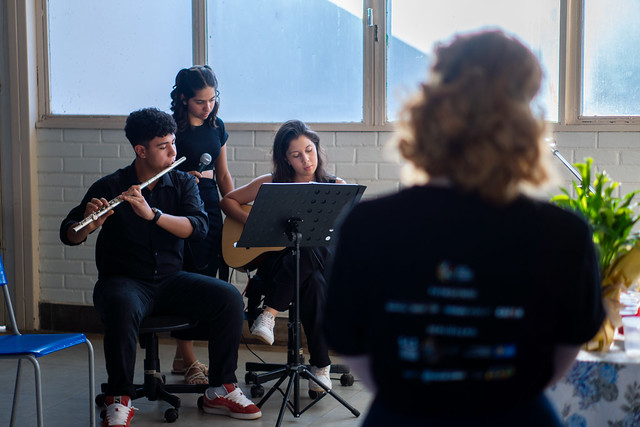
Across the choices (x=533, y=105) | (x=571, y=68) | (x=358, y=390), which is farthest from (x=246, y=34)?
(x=533, y=105)

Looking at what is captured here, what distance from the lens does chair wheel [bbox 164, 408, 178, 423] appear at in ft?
8.86

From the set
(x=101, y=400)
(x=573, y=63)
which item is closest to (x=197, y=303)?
(x=101, y=400)

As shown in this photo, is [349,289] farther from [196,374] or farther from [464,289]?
[196,374]

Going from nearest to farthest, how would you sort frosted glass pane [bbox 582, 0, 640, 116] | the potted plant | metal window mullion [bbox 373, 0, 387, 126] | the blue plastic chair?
the potted plant < the blue plastic chair < frosted glass pane [bbox 582, 0, 640, 116] < metal window mullion [bbox 373, 0, 387, 126]

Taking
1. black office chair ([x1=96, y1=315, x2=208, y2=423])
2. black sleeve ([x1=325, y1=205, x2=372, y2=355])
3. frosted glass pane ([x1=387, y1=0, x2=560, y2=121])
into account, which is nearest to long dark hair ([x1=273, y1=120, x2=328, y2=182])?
frosted glass pane ([x1=387, y1=0, x2=560, y2=121])

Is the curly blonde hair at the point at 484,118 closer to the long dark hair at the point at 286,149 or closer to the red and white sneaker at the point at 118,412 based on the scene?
the red and white sneaker at the point at 118,412

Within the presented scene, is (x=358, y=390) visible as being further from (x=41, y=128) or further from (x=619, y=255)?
(x=41, y=128)

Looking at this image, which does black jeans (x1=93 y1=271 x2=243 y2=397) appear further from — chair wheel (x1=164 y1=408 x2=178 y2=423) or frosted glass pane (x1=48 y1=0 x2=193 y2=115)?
frosted glass pane (x1=48 y1=0 x2=193 y2=115)

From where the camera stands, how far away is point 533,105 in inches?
38.0

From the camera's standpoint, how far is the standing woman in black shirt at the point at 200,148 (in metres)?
3.12

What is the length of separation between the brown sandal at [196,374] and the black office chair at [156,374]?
17 centimetres

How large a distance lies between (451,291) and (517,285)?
8 centimetres

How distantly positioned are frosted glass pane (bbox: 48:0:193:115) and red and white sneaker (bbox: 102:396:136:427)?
5.57 ft

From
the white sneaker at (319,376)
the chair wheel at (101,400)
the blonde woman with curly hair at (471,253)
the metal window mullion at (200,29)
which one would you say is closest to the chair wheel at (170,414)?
the chair wheel at (101,400)
